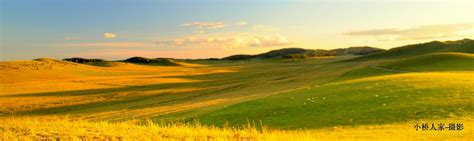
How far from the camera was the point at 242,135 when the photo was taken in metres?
14.9

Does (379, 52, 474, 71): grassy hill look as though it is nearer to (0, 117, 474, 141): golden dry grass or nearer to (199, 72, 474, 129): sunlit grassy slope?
(199, 72, 474, 129): sunlit grassy slope

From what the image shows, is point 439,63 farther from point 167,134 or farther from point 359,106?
point 167,134

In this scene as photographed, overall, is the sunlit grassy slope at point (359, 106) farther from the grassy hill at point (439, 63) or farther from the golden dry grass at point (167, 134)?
the grassy hill at point (439, 63)

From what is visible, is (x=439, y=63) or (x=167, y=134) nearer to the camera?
(x=167, y=134)

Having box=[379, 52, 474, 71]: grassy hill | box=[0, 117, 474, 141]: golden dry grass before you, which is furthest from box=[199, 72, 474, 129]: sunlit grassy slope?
box=[379, 52, 474, 71]: grassy hill

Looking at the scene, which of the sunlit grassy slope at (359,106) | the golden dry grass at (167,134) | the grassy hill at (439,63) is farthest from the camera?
the grassy hill at (439,63)

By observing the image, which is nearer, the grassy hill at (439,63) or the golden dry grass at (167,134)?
the golden dry grass at (167,134)

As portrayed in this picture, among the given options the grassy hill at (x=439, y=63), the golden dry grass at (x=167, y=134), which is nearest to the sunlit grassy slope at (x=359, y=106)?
the golden dry grass at (x=167, y=134)

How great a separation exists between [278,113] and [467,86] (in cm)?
1310

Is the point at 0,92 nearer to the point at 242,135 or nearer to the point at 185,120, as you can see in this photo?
the point at 185,120

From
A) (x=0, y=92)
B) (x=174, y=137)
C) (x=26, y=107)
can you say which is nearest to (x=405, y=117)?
(x=174, y=137)

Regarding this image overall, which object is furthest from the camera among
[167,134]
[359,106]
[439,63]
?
[439,63]

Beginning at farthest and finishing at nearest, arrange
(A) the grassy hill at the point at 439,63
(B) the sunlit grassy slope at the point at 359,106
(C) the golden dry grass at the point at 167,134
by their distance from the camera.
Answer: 1. (A) the grassy hill at the point at 439,63
2. (B) the sunlit grassy slope at the point at 359,106
3. (C) the golden dry grass at the point at 167,134

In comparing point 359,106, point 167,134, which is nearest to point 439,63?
point 359,106
